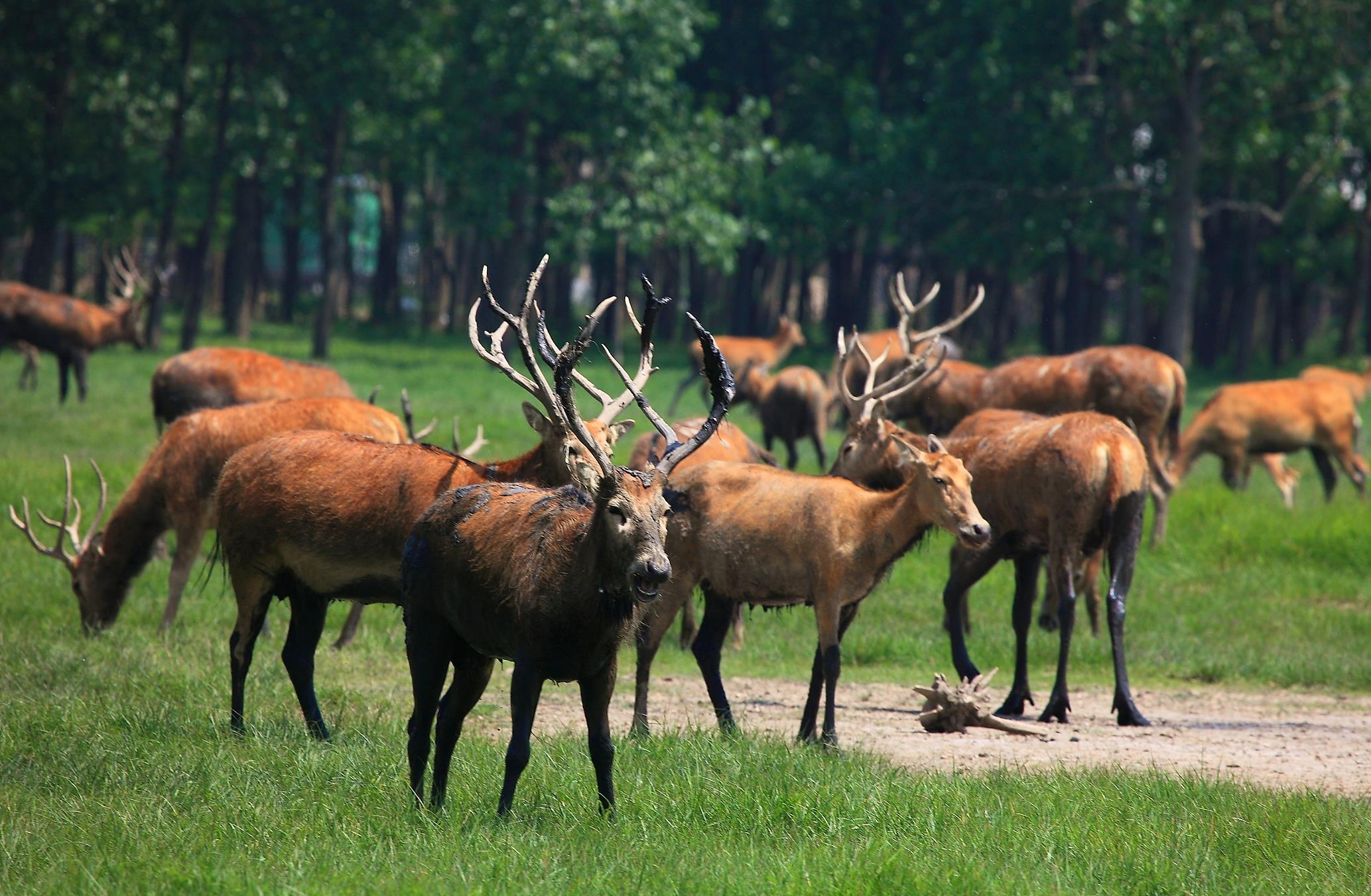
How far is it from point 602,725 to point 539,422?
293cm

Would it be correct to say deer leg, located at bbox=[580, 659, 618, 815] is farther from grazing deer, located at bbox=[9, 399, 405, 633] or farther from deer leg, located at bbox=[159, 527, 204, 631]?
deer leg, located at bbox=[159, 527, 204, 631]

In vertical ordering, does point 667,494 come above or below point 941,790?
above

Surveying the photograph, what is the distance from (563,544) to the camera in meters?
5.59

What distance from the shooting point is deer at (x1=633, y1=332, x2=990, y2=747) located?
789 centimetres

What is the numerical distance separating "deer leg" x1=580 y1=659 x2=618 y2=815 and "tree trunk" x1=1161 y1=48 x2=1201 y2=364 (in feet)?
73.1

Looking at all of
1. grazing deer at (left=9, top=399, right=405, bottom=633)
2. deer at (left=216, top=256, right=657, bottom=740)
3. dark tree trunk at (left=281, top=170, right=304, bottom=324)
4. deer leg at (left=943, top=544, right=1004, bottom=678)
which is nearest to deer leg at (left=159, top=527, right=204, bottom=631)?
grazing deer at (left=9, top=399, right=405, bottom=633)

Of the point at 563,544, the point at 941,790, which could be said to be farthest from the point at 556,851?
the point at 941,790

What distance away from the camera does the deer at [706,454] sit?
10500 millimetres

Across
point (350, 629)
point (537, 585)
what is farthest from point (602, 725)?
point (350, 629)

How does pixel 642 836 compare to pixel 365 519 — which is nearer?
pixel 642 836

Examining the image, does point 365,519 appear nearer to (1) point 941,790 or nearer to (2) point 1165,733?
(1) point 941,790

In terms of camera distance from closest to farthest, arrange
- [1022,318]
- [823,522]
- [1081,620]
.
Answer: [823,522], [1081,620], [1022,318]

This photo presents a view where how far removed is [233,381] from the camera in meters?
13.4

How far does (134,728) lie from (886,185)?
1023 inches
